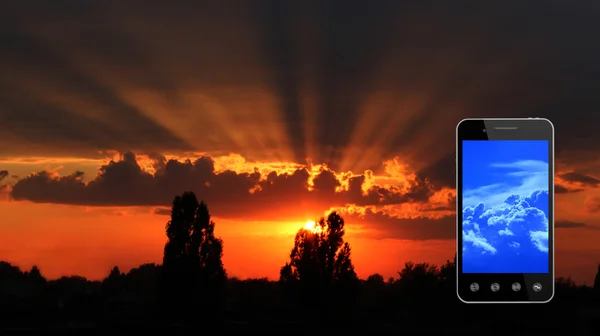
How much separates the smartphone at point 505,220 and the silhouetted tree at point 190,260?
46.7 metres

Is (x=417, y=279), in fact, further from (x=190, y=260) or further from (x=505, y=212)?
(x=505, y=212)

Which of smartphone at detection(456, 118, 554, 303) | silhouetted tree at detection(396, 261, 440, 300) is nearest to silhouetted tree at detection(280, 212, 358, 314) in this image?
silhouetted tree at detection(396, 261, 440, 300)

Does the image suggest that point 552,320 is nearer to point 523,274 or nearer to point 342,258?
point 523,274

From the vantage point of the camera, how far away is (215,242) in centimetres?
6519

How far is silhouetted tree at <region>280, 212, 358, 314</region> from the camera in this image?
Result: 65062 mm

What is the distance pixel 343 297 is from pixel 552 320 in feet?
157

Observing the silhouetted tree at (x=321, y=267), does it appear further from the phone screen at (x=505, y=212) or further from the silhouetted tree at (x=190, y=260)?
the phone screen at (x=505, y=212)

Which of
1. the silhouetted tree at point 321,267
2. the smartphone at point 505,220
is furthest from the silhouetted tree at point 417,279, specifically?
the smartphone at point 505,220

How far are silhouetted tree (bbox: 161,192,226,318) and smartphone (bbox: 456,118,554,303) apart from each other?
46676mm

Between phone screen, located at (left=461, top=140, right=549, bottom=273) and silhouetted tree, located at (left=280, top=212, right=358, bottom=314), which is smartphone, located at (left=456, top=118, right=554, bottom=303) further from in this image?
silhouetted tree, located at (left=280, top=212, right=358, bottom=314)

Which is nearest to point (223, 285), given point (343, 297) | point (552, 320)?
point (343, 297)

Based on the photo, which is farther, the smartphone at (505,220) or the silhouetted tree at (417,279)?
the silhouetted tree at (417,279)

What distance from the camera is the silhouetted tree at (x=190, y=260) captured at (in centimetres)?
6095

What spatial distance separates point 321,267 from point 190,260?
10838 mm
